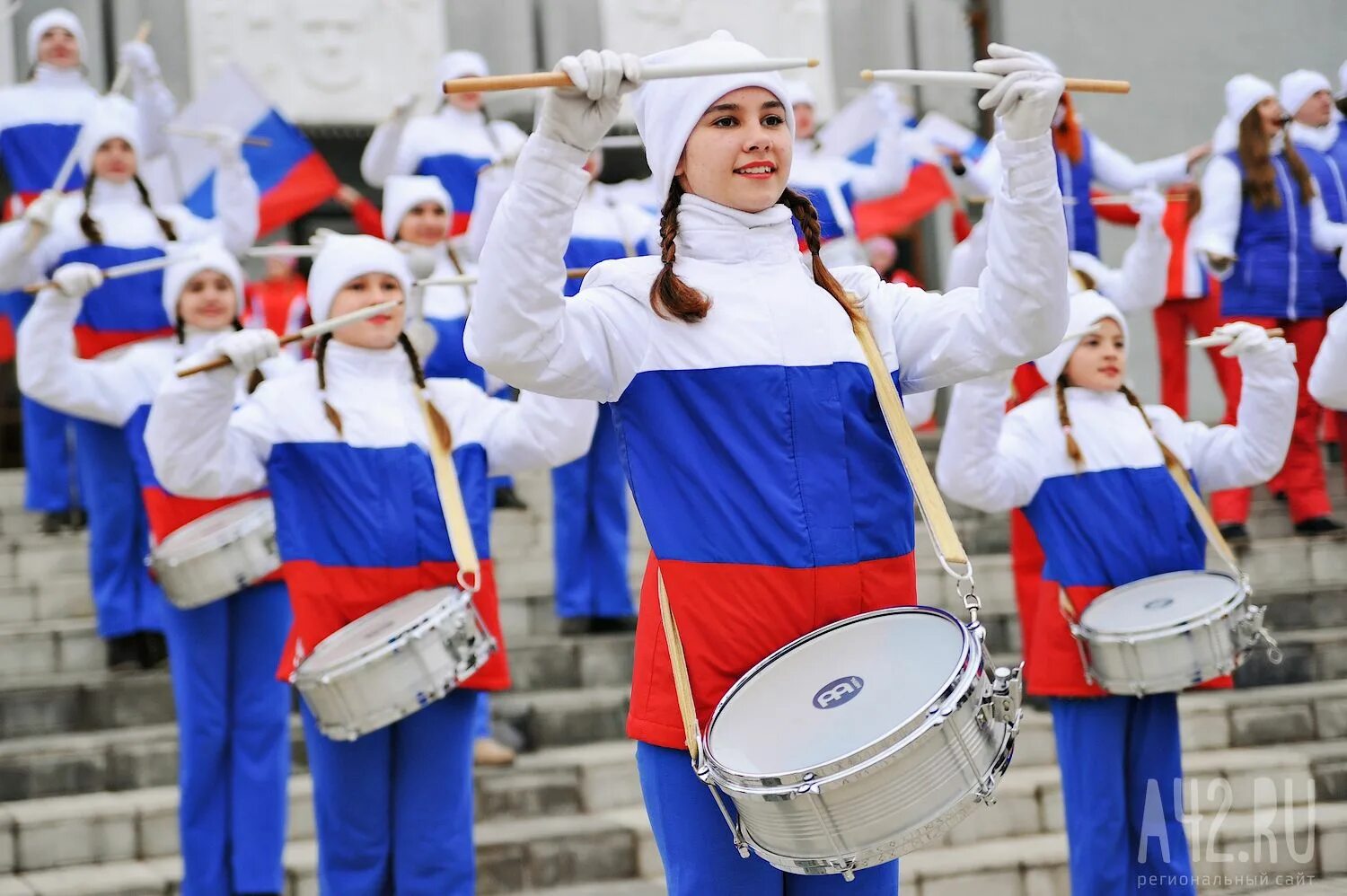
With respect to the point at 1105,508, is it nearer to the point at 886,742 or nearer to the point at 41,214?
the point at 886,742

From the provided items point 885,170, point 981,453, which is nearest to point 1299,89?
point 885,170

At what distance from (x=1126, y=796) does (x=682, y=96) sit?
3049 mm

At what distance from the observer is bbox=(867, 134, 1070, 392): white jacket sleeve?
314cm

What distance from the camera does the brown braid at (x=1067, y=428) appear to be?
564 cm

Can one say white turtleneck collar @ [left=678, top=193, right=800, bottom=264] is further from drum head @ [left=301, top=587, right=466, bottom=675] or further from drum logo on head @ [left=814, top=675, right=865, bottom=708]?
drum head @ [left=301, top=587, right=466, bottom=675]

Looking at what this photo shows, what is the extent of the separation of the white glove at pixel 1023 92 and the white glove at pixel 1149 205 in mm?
5075

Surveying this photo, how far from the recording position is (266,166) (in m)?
10.4

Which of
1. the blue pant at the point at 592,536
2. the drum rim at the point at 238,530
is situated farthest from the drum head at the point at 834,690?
the blue pant at the point at 592,536

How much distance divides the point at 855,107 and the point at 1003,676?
337 inches

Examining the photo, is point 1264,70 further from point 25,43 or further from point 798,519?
point 798,519

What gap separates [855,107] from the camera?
441 inches

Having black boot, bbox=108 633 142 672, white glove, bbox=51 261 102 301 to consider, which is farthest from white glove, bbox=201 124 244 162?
black boot, bbox=108 633 142 672

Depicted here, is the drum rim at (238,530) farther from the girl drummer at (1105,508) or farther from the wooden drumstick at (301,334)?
the girl drummer at (1105,508)

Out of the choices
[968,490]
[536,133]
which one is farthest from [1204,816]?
[536,133]
